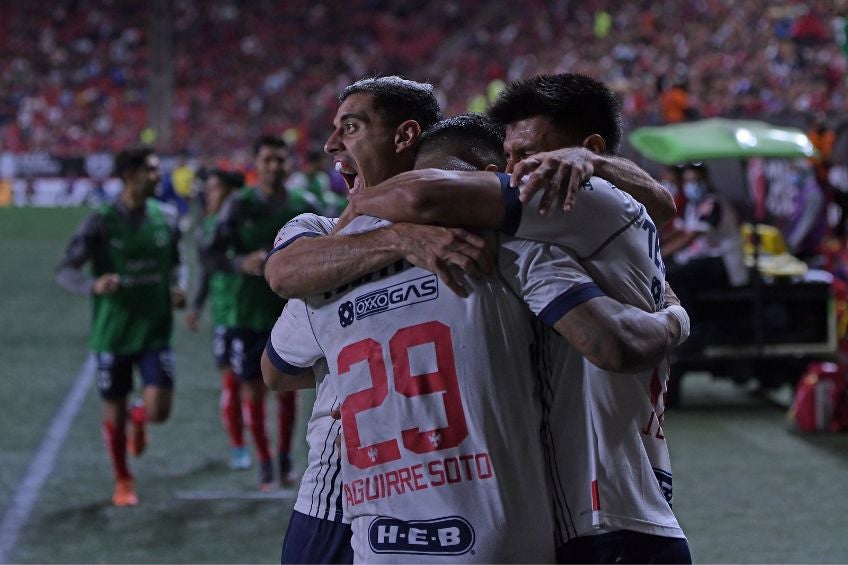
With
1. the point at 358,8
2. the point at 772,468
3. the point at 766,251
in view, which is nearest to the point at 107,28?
the point at 358,8

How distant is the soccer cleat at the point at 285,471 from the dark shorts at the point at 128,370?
0.80 m

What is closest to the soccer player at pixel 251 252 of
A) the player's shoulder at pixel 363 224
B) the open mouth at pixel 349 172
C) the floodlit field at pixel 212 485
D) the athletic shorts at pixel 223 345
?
the athletic shorts at pixel 223 345

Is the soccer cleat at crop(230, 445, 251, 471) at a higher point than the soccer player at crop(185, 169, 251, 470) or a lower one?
lower

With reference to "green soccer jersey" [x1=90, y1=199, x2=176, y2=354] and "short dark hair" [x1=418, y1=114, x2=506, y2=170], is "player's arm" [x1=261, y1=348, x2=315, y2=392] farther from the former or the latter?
"green soccer jersey" [x1=90, y1=199, x2=176, y2=354]

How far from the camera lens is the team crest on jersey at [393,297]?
7.87 ft

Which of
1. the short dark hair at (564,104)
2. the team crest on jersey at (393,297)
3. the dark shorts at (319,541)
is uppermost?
the short dark hair at (564,104)

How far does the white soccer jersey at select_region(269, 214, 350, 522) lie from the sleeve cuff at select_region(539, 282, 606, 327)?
0.67 meters

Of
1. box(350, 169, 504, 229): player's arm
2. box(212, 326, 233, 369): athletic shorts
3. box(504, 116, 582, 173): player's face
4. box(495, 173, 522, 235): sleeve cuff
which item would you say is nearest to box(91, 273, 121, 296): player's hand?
box(212, 326, 233, 369): athletic shorts

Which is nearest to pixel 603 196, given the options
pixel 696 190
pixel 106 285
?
pixel 106 285

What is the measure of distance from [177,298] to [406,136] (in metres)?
5.32

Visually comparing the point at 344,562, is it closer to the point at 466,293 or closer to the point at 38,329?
the point at 466,293

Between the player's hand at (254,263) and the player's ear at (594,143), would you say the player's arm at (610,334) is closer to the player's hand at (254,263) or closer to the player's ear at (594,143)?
the player's ear at (594,143)

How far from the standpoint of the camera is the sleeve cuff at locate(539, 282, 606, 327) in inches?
89.0

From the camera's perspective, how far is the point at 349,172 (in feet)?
9.18
